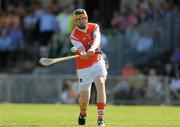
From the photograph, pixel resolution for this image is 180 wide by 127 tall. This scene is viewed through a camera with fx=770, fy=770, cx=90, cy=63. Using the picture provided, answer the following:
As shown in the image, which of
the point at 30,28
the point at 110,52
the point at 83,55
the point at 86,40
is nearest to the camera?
the point at 83,55

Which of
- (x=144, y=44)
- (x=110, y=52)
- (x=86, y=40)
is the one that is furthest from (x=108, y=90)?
(x=86, y=40)

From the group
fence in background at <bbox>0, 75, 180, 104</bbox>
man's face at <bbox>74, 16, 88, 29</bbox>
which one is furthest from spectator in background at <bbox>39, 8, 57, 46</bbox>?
man's face at <bbox>74, 16, 88, 29</bbox>

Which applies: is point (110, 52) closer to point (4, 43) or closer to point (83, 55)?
point (4, 43)

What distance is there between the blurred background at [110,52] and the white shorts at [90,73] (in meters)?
12.8

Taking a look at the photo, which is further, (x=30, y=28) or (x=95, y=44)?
(x=30, y=28)

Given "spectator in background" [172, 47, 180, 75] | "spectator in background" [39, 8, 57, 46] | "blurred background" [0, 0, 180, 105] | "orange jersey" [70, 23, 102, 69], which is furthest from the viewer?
"spectator in background" [39, 8, 57, 46]

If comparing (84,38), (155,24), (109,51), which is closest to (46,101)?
(109,51)

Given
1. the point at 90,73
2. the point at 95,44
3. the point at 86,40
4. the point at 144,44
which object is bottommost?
the point at 90,73

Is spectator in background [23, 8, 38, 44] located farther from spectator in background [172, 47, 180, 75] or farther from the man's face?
the man's face

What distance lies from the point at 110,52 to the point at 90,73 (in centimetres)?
1612

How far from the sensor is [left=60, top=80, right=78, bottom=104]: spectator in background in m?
31.5

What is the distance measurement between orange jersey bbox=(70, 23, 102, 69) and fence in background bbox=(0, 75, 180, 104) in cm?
1360

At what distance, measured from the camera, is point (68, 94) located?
31656mm

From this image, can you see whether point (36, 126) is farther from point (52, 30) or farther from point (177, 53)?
point (52, 30)
